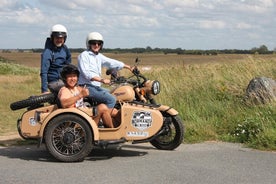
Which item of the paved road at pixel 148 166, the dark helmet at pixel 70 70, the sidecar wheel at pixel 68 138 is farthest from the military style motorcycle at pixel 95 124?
the dark helmet at pixel 70 70

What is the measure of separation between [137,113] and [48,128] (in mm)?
1358

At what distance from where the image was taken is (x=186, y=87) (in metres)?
12.3

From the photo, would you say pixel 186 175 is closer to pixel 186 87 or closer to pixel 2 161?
pixel 2 161

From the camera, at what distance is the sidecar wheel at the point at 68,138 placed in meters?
6.99

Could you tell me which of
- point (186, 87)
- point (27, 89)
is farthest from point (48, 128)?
point (27, 89)

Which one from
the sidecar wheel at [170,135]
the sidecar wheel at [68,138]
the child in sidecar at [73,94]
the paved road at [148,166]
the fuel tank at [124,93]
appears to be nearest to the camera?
the paved road at [148,166]

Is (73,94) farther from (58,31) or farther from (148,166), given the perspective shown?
(148,166)

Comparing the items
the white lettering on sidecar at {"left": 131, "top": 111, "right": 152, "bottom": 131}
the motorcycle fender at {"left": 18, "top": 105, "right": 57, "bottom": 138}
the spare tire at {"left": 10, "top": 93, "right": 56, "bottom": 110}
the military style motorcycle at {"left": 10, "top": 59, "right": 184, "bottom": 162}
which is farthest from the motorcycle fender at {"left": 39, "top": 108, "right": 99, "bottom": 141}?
the white lettering on sidecar at {"left": 131, "top": 111, "right": 152, "bottom": 131}

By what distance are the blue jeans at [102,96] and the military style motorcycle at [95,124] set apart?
170 millimetres

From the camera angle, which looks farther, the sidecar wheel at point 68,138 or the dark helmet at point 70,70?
the dark helmet at point 70,70

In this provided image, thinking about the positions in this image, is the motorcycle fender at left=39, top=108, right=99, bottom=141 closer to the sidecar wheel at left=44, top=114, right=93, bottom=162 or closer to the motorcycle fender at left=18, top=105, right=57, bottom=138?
the sidecar wheel at left=44, top=114, right=93, bottom=162

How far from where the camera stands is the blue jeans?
734 centimetres

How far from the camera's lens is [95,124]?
7.07 meters

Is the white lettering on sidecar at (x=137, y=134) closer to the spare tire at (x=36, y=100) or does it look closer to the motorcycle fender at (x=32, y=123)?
the motorcycle fender at (x=32, y=123)
